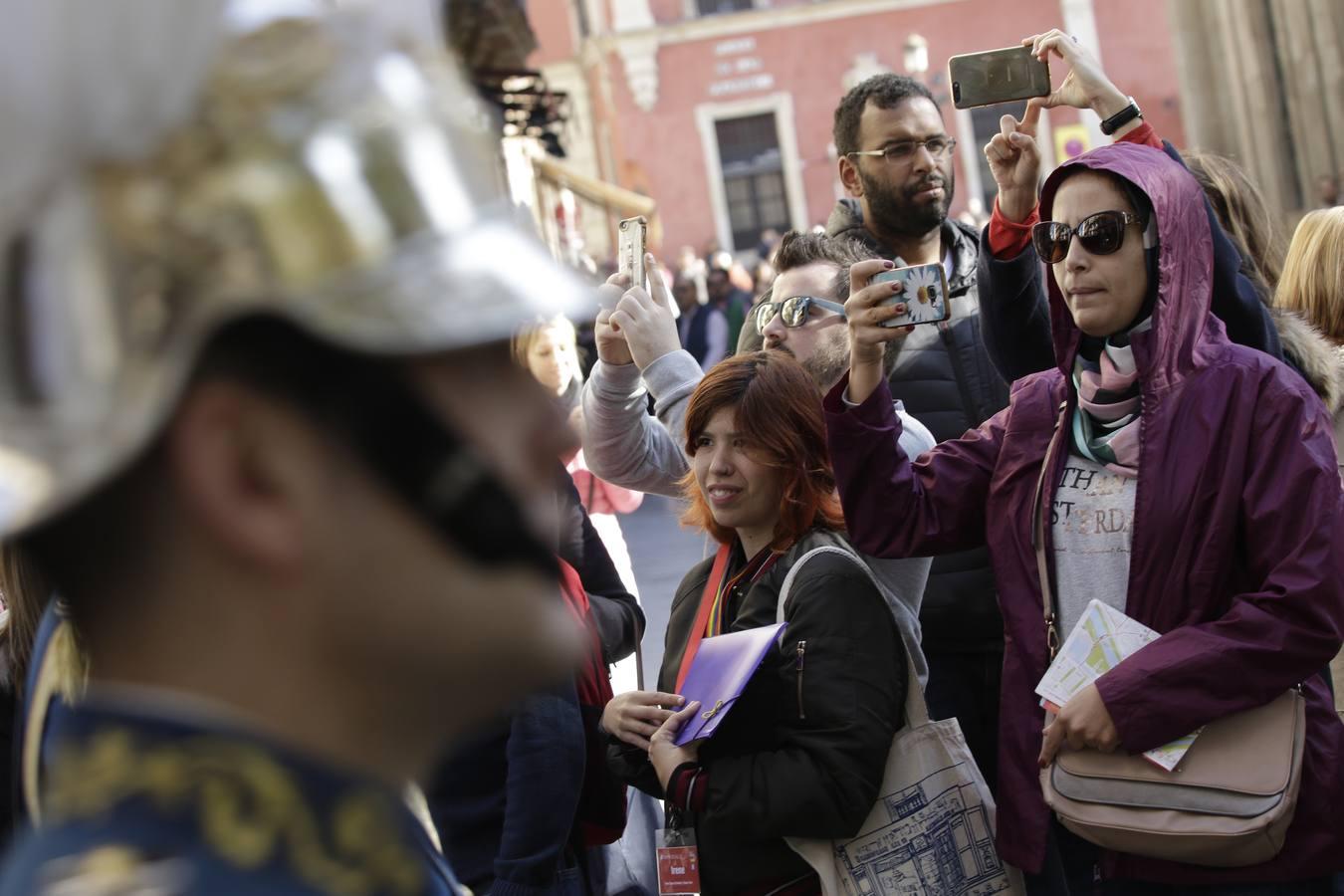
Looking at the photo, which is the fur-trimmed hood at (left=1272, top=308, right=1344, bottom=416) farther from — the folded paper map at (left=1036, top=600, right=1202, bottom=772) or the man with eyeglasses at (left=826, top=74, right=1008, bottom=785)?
the folded paper map at (left=1036, top=600, right=1202, bottom=772)

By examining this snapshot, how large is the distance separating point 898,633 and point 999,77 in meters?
1.54

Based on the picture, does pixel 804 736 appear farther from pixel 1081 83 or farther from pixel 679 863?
pixel 1081 83

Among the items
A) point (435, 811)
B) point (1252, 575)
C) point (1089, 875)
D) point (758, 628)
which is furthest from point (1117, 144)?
point (435, 811)

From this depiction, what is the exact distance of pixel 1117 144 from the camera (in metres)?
3.28

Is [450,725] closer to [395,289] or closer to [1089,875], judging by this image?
[395,289]

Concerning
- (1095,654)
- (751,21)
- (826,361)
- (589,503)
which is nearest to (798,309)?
(826,361)

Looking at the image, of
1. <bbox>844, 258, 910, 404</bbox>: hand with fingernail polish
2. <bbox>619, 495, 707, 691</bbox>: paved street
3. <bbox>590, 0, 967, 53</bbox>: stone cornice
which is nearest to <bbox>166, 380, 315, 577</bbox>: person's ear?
<bbox>844, 258, 910, 404</bbox>: hand with fingernail polish

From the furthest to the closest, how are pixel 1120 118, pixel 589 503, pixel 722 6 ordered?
pixel 722 6 < pixel 589 503 < pixel 1120 118

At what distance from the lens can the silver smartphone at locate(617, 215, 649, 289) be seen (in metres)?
3.91

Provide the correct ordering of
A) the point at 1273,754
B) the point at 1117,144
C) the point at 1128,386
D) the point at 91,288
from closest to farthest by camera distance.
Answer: the point at 91,288
the point at 1273,754
the point at 1128,386
the point at 1117,144

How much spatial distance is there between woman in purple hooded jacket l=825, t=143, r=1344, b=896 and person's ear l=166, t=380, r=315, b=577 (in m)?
2.18

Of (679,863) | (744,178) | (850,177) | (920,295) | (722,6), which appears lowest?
(679,863)

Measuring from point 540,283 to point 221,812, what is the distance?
40 centimetres

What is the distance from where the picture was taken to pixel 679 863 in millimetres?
3135
